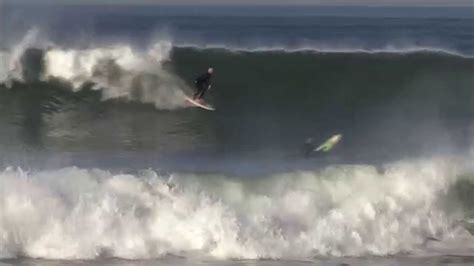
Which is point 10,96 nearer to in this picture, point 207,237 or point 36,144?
point 36,144

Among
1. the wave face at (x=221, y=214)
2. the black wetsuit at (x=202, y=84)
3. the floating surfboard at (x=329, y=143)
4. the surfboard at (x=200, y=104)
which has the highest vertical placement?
the black wetsuit at (x=202, y=84)

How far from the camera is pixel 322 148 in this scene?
471 inches

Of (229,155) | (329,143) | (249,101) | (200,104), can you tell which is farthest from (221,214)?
(249,101)

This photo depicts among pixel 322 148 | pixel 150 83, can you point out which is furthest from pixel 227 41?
pixel 322 148

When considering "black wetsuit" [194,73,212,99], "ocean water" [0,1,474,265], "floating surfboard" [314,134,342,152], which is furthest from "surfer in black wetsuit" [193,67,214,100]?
"floating surfboard" [314,134,342,152]

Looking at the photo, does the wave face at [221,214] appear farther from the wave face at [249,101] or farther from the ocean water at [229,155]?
the wave face at [249,101]

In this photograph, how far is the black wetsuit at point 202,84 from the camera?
1358 centimetres

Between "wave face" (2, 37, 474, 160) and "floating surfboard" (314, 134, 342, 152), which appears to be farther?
"wave face" (2, 37, 474, 160)

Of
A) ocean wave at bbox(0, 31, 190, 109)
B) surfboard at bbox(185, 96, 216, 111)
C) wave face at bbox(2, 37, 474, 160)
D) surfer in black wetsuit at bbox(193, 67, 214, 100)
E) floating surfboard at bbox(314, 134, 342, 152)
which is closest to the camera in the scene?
floating surfboard at bbox(314, 134, 342, 152)

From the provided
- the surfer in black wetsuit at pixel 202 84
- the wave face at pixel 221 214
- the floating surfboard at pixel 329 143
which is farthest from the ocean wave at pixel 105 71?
the wave face at pixel 221 214

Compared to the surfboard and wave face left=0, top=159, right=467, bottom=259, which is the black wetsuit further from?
wave face left=0, top=159, right=467, bottom=259

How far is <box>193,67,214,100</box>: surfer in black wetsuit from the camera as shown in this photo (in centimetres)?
1354

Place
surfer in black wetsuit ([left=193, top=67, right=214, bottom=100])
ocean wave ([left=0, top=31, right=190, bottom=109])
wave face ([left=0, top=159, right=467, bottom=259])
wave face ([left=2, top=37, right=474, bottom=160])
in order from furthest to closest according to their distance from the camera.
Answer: surfer in black wetsuit ([left=193, top=67, right=214, bottom=100]) → ocean wave ([left=0, top=31, right=190, bottom=109]) → wave face ([left=2, top=37, right=474, bottom=160]) → wave face ([left=0, top=159, right=467, bottom=259])

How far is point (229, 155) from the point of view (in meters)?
11.8
